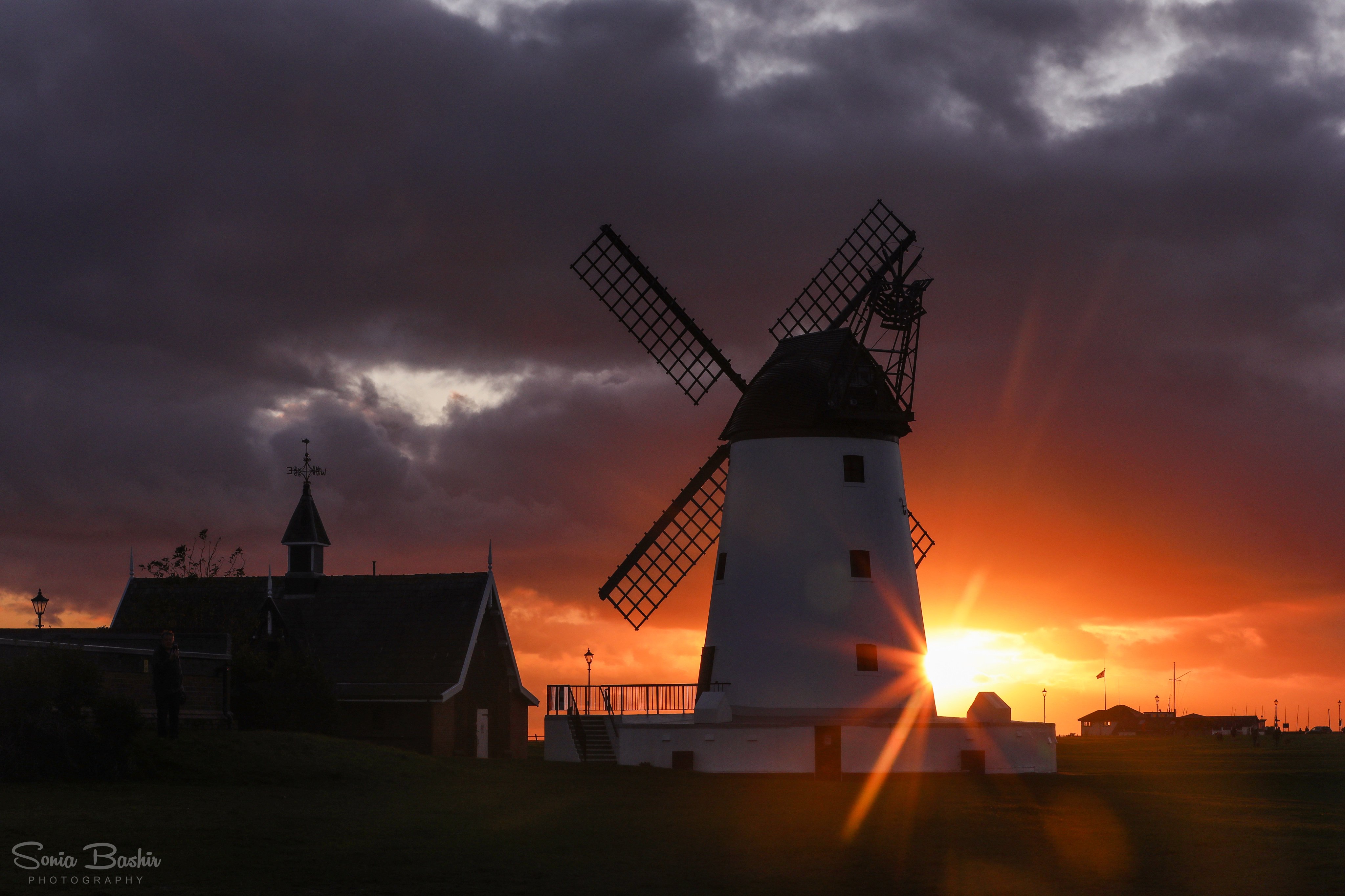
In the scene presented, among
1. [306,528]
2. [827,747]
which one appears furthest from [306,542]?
[827,747]

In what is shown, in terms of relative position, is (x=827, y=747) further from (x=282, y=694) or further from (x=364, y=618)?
(x=364, y=618)

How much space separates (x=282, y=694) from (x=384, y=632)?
256 inches

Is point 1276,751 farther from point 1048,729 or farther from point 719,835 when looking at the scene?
point 719,835

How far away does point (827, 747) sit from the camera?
1500 inches

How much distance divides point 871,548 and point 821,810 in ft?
44.8

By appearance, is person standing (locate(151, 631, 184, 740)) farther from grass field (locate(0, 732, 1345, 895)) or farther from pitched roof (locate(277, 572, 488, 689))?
pitched roof (locate(277, 572, 488, 689))

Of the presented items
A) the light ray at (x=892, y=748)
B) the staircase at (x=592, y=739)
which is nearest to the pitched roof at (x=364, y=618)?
the staircase at (x=592, y=739)

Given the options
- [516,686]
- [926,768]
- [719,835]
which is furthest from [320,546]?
[719,835]

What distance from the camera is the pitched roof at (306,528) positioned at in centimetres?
5478

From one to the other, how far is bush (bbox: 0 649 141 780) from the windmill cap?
67.9 ft

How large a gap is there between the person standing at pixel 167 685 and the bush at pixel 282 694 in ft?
48.2

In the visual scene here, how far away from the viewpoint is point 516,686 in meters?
53.2

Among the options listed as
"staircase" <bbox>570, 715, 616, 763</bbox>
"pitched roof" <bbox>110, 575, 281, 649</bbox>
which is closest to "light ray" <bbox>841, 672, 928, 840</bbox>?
"staircase" <bbox>570, 715, 616, 763</bbox>

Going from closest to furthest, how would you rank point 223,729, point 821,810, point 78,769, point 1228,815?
point 78,769 → point 821,810 → point 1228,815 → point 223,729
